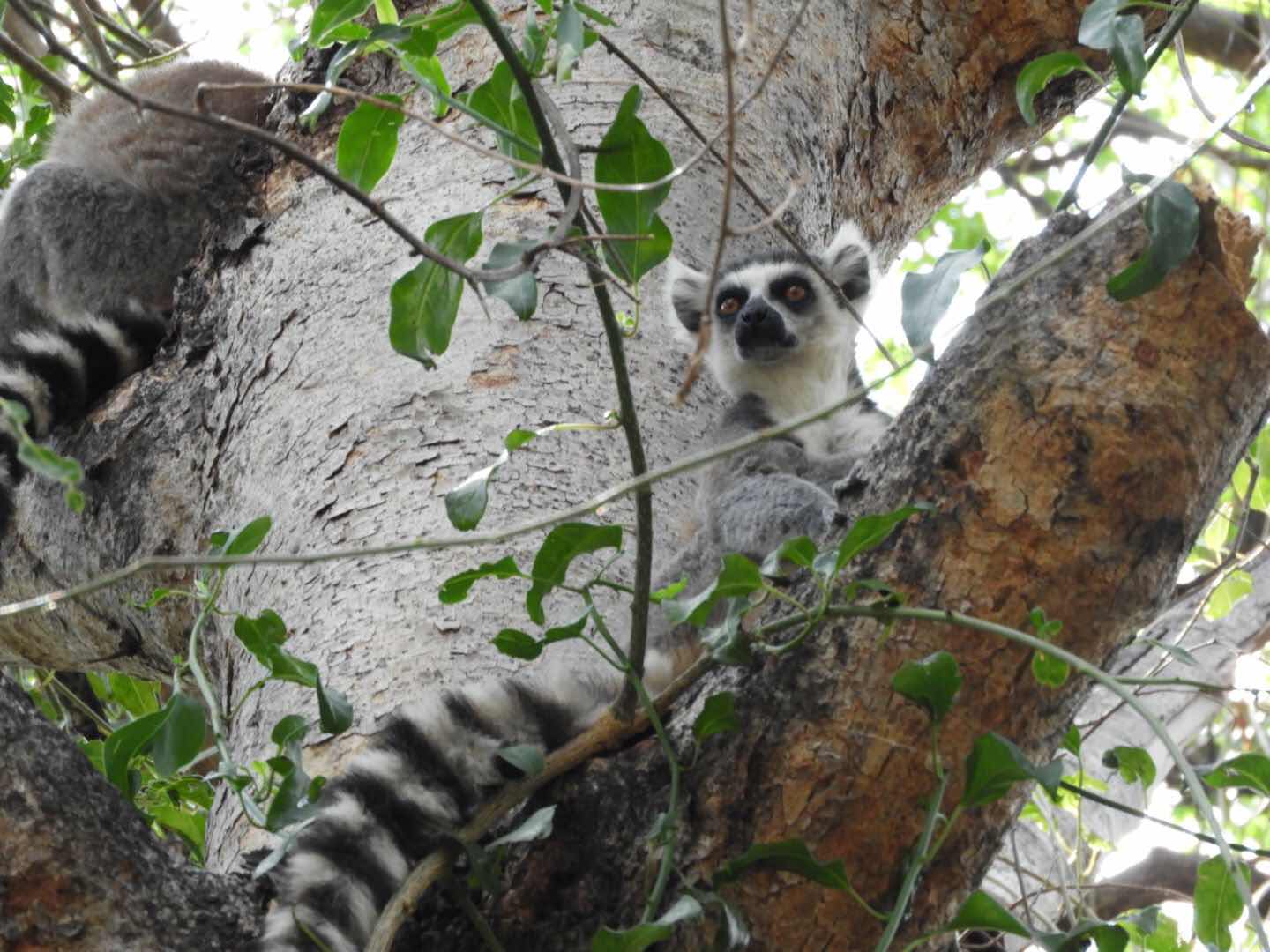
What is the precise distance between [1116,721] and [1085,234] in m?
4.43

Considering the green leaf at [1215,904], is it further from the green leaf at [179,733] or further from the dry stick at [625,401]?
the green leaf at [179,733]

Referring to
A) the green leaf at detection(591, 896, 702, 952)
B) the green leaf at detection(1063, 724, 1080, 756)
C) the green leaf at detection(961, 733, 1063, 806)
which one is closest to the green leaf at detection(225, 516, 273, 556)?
the green leaf at detection(591, 896, 702, 952)

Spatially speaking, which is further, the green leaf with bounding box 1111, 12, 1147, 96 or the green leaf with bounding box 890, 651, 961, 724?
the green leaf with bounding box 1111, 12, 1147, 96

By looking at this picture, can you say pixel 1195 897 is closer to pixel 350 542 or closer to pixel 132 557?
pixel 350 542

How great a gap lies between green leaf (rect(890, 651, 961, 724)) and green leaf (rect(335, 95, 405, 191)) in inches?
48.2

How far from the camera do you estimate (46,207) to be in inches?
243

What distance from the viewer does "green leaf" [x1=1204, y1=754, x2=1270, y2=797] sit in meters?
2.17

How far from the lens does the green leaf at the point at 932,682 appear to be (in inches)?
75.4

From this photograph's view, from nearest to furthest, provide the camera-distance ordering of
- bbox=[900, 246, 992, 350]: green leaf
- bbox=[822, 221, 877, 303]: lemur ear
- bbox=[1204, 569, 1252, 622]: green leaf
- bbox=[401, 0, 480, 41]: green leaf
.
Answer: bbox=[900, 246, 992, 350]: green leaf
bbox=[401, 0, 480, 41]: green leaf
bbox=[1204, 569, 1252, 622]: green leaf
bbox=[822, 221, 877, 303]: lemur ear

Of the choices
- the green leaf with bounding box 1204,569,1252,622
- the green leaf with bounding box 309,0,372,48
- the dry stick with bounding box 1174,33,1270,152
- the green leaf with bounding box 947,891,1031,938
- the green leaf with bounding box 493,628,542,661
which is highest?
the green leaf with bounding box 309,0,372,48

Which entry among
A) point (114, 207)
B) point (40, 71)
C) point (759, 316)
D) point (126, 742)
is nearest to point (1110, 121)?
point (126, 742)

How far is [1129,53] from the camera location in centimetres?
217

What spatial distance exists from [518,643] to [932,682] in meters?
0.63

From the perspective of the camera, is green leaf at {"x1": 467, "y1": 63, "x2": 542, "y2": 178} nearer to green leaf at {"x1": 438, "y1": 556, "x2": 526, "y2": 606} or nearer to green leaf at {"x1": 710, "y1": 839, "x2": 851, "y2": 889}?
green leaf at {"x1": 438, "y1": 556, "x2": 526, "y2": 606}
